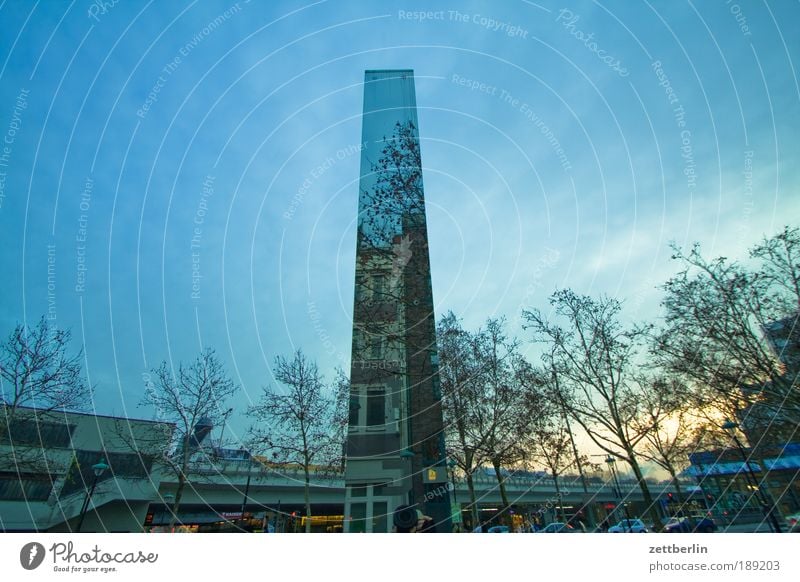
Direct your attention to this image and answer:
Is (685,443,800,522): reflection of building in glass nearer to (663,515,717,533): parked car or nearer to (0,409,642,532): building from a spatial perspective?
(663,515,717,533): parked car

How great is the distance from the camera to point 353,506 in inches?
311

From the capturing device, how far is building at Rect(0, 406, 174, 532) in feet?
57.7

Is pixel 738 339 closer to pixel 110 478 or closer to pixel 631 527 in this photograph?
pixel 631 527

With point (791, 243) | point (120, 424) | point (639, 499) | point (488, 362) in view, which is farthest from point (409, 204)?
point (639, 499)

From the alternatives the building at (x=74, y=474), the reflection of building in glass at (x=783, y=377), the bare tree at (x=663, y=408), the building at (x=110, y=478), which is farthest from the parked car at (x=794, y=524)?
the building at (x=74, y=474)

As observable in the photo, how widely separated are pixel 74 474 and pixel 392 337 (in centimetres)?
2399

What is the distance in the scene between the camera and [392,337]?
9.34m

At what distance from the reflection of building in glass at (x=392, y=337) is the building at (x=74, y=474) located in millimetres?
14725

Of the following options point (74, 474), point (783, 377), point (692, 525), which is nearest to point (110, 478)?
point (74, 474)

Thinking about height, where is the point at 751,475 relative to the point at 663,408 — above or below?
below

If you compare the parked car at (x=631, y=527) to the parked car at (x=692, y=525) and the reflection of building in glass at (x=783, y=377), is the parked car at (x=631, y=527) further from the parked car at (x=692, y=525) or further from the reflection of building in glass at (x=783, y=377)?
the reflection of building in glass at (x=783, y=377)

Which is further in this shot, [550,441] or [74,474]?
[74,474]

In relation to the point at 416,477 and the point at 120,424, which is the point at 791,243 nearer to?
the point at 416,477
